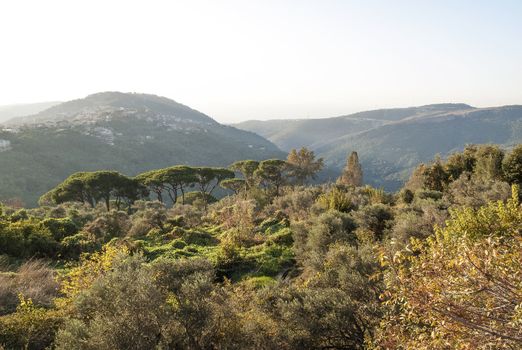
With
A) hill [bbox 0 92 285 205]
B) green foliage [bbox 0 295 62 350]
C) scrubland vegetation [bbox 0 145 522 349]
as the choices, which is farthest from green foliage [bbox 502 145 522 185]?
hill [bbox 0 92 285 205]

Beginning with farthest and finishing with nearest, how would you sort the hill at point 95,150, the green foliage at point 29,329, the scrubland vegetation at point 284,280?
the hill at point 95,150 < the green foliage at point 29,329 < the scrubland vegetation at point 284,280

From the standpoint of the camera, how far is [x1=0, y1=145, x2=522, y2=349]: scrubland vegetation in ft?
14.9

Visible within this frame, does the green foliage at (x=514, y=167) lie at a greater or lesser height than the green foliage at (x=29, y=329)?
greater

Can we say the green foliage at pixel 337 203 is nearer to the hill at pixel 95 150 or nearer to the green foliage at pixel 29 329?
the green foliage at pixel 29 329

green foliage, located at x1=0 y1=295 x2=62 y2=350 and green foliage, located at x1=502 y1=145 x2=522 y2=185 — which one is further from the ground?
green foliage, located at x1=502 y1=145 x2=522 y2=185

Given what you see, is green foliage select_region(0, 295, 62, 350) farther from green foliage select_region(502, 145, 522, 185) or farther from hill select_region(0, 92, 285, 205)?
hill select_region(0, 92, 285, 205)

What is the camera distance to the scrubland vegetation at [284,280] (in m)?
4.55

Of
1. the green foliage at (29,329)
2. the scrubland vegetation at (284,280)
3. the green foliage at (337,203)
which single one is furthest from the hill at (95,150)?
the green foliage at (29,329)

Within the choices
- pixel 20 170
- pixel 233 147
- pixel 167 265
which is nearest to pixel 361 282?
pixel 167 265

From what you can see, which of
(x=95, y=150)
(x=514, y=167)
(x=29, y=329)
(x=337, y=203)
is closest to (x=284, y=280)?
(x=337, y=203)

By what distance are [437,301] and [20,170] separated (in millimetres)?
91677

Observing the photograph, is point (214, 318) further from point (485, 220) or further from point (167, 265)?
point (485, 220)

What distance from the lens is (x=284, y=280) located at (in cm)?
1447

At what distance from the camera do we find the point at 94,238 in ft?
67.8
